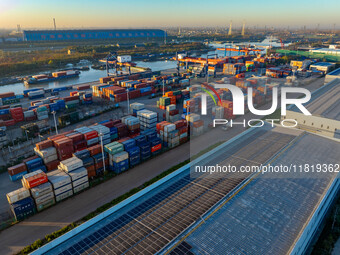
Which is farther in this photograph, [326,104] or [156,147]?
[326,104]

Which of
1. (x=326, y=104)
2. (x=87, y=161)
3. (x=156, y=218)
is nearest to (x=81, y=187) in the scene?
(x=87, y=161)

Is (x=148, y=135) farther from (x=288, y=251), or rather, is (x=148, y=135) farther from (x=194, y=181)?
(x=288, y=251)

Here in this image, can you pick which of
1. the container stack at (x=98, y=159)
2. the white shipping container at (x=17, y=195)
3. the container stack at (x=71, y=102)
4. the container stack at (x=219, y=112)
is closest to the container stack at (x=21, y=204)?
the white shipping container at (x=17, y=195)

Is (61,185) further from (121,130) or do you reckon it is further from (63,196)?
(121,130)

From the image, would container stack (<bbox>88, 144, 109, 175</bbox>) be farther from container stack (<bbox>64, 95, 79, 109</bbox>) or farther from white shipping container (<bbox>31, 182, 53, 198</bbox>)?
container stack (<bbox>64, 95, 79, 109</bbox>)

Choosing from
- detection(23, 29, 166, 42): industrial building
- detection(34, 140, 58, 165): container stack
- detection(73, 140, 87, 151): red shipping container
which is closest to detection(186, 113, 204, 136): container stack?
detection(73, 140, 87, 151): red shipping container

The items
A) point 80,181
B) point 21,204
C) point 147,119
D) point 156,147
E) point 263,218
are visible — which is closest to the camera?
point 263,218

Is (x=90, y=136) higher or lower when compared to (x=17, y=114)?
higher
